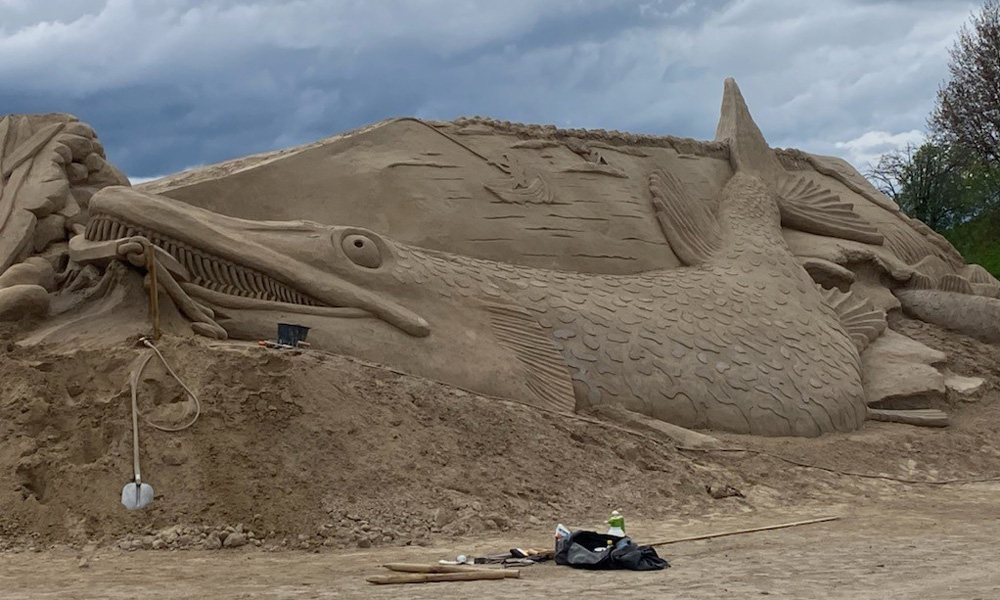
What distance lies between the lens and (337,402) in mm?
7234

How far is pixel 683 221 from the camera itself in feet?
38.0

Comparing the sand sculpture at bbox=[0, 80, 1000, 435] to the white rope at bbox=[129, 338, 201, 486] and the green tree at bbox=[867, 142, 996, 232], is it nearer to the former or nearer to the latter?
the white rope at bbox=[129, 338, 201, 486]

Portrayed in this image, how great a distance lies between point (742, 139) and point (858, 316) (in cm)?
248

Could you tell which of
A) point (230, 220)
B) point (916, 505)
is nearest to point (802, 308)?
point (916, 505)

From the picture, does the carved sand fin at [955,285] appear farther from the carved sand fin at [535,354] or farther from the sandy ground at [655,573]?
the sandy ground at [655,573]

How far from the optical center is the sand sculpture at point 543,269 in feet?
26.5

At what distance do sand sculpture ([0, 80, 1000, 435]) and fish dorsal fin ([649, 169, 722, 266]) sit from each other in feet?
0.07

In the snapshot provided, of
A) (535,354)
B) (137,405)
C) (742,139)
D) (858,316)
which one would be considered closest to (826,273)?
(858,316)

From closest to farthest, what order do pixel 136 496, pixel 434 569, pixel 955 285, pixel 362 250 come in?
pixel 434 569 → pixel 136 496 → pixel 362 250 → pixel 955 285

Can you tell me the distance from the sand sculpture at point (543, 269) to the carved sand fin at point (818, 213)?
0.03 m

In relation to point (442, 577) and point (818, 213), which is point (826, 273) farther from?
point (442, 577)

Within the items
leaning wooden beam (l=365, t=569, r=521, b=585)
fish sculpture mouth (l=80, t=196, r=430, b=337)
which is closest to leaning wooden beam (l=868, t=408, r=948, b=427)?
fish sculpture mouth (l=80, t=196, r=430, b=337)

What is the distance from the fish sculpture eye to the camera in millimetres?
8586

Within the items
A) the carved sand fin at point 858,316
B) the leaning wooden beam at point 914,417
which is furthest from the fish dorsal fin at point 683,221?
the leaning wooden beam at point 914,417
